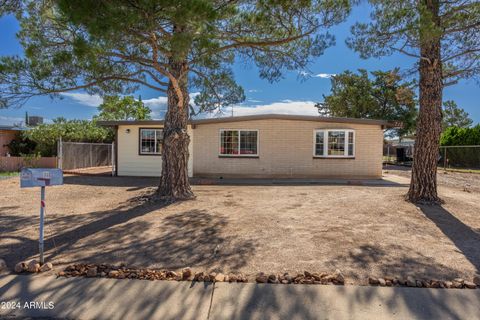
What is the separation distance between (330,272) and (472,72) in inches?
294

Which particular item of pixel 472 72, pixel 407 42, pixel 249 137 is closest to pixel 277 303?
pixel 407 42

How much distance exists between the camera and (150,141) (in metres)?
14.3

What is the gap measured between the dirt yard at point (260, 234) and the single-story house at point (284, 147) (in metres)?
5.32

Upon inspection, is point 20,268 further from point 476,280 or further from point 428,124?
point 428,124

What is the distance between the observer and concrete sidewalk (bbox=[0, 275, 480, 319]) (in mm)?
2799

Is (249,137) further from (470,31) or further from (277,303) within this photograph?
(277,303)

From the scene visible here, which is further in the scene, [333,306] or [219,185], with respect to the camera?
[219,185]

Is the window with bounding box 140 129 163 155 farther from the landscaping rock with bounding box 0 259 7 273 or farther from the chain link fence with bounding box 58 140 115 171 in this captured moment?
the landscaping rock with bounding box 0 259 7 273

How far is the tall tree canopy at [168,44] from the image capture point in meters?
4.95

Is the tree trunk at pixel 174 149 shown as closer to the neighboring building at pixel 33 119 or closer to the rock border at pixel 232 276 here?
the rock border at pixel 232 276

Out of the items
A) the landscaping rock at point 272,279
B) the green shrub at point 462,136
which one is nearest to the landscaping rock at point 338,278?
the landscaping rock at point 272,279

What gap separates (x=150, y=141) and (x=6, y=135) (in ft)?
38.6

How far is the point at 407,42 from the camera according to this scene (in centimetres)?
680

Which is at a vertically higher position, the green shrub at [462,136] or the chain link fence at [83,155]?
the green shrub at [462,136]
